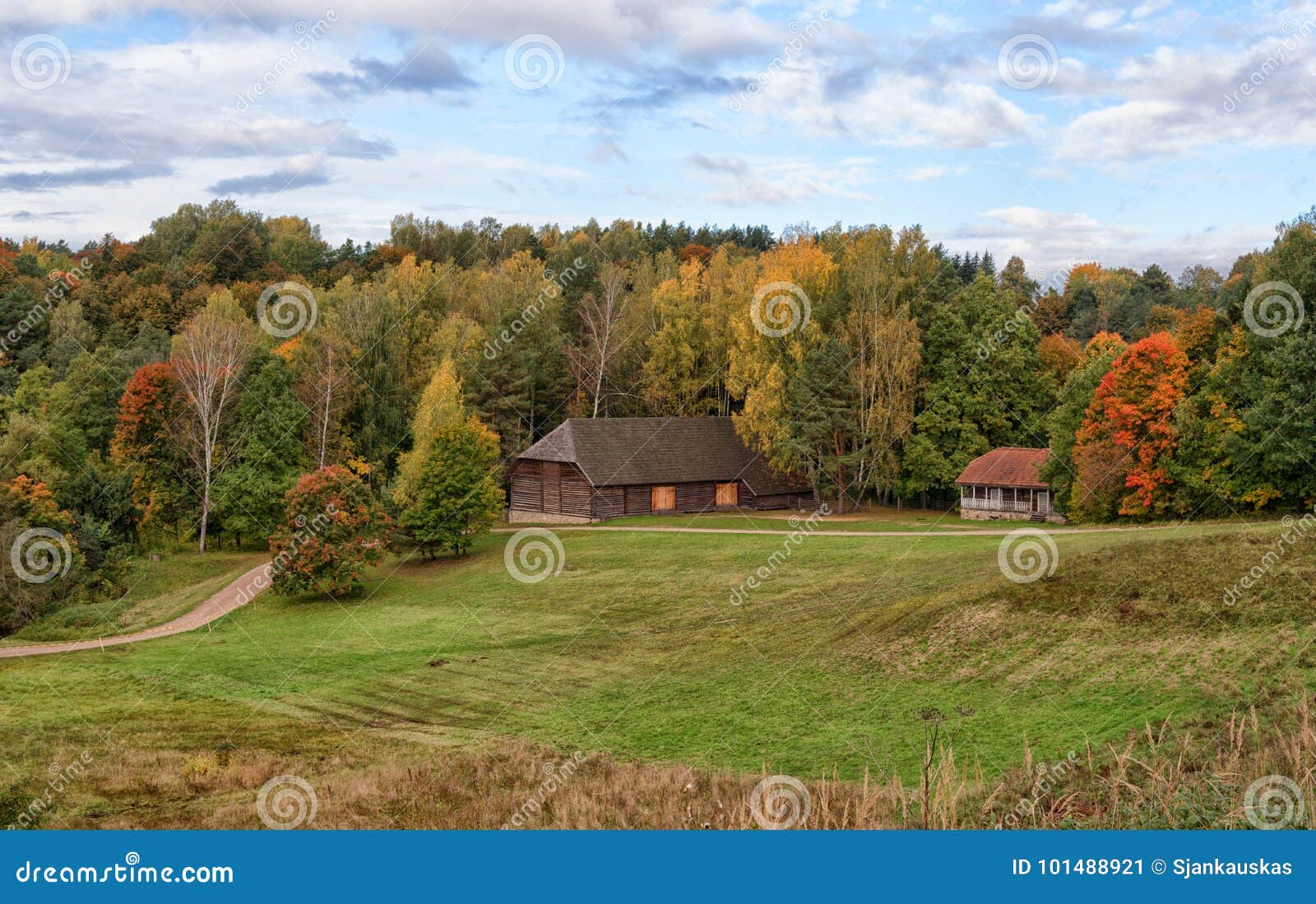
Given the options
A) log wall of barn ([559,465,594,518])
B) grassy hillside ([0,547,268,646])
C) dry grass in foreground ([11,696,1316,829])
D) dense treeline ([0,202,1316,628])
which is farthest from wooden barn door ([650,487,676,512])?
dry grass in foreground ([11,696,1316,829])

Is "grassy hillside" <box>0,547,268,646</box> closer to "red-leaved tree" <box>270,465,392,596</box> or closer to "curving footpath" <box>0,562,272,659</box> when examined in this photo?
"curving footpath" <box>0,562,272,659</box>

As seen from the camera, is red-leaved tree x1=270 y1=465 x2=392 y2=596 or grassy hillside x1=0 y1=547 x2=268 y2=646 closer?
grassy hillside x1=0 y1=547 x2=268 y2=646

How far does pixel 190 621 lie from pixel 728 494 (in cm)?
2737

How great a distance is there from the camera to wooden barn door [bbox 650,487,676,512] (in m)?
52.5

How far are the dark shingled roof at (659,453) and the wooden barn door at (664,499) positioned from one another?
0.58 meters

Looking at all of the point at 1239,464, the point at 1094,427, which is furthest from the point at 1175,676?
the point at 1094,427

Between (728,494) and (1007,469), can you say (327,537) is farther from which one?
→ (1007,469)

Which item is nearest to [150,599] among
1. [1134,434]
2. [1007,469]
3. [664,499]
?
[664,499]

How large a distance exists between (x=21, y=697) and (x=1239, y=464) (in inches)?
1430

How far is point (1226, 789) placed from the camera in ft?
39.2

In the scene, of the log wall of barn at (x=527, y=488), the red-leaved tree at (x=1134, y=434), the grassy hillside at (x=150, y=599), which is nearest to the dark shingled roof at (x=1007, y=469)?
the red-leaved tree at (x=1134, y=434)

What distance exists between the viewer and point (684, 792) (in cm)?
1452

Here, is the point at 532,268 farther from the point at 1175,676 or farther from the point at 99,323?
the point at 1175,676

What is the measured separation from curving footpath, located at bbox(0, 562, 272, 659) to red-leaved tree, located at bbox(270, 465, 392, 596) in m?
2.33
